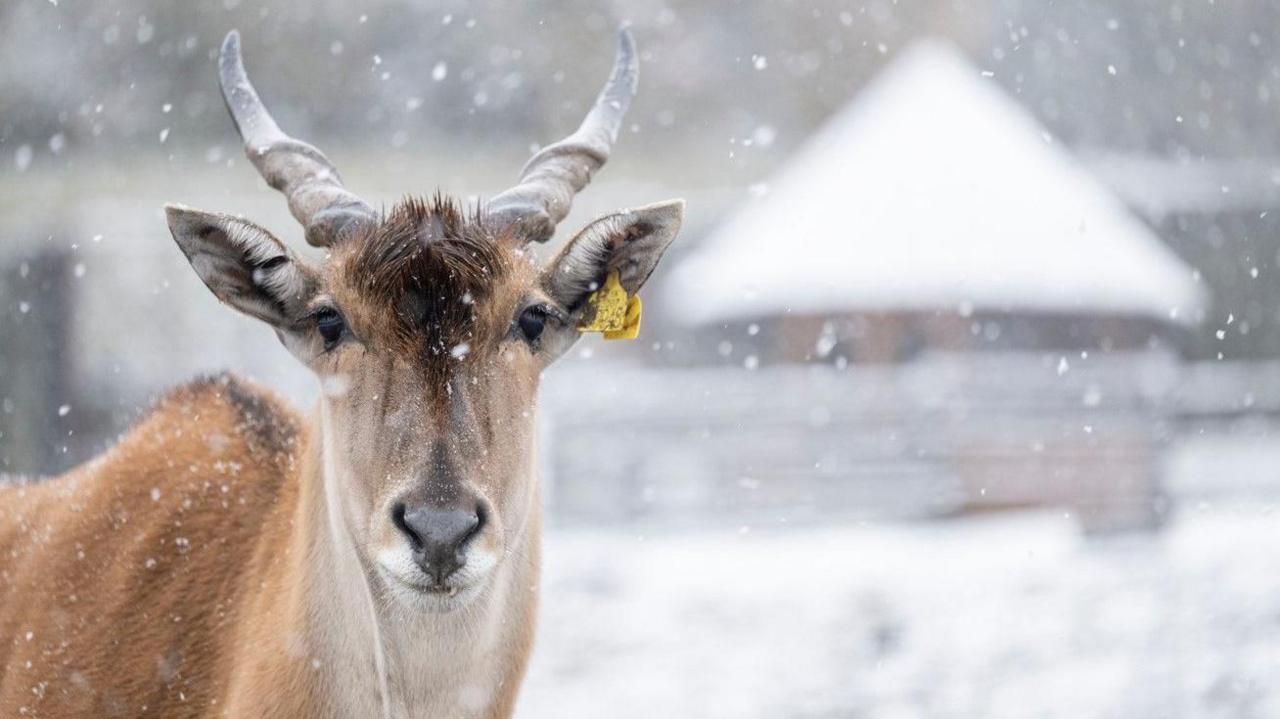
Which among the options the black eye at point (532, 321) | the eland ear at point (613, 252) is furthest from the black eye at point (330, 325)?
the eland ear at point (613, 252)

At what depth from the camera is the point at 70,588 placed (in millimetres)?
5215

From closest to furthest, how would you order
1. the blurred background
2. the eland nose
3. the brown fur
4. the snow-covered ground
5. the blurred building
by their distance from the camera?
the eland nose → the brown fur → the snow-covered ground → the blurred background → the blurred building

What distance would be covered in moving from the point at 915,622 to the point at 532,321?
8.25m

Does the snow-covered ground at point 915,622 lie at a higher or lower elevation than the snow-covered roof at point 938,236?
lower

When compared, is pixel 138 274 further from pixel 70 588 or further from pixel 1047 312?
pixel 70 588

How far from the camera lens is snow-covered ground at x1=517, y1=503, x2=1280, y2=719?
9680 mm

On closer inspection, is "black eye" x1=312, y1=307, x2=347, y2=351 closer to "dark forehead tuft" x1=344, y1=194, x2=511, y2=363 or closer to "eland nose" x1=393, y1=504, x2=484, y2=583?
"dark forehead tuft" x1=344, y1=194, x2=511, y2=363

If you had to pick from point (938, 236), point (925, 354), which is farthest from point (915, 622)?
point (938, 236)

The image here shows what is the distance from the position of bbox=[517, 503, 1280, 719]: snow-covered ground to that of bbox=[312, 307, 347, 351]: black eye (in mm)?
5322

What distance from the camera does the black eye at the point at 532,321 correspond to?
15.3 ft

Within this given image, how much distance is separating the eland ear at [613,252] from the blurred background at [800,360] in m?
5.09

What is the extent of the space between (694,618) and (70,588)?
787 cm

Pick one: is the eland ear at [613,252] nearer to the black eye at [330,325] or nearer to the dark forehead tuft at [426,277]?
the dark forehead tuft at [426,277]

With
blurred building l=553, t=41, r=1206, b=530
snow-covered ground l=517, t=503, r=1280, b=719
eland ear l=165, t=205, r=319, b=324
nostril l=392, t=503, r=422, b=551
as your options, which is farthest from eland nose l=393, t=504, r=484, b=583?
blurred building l=553, t=41, r=1206, b=530
